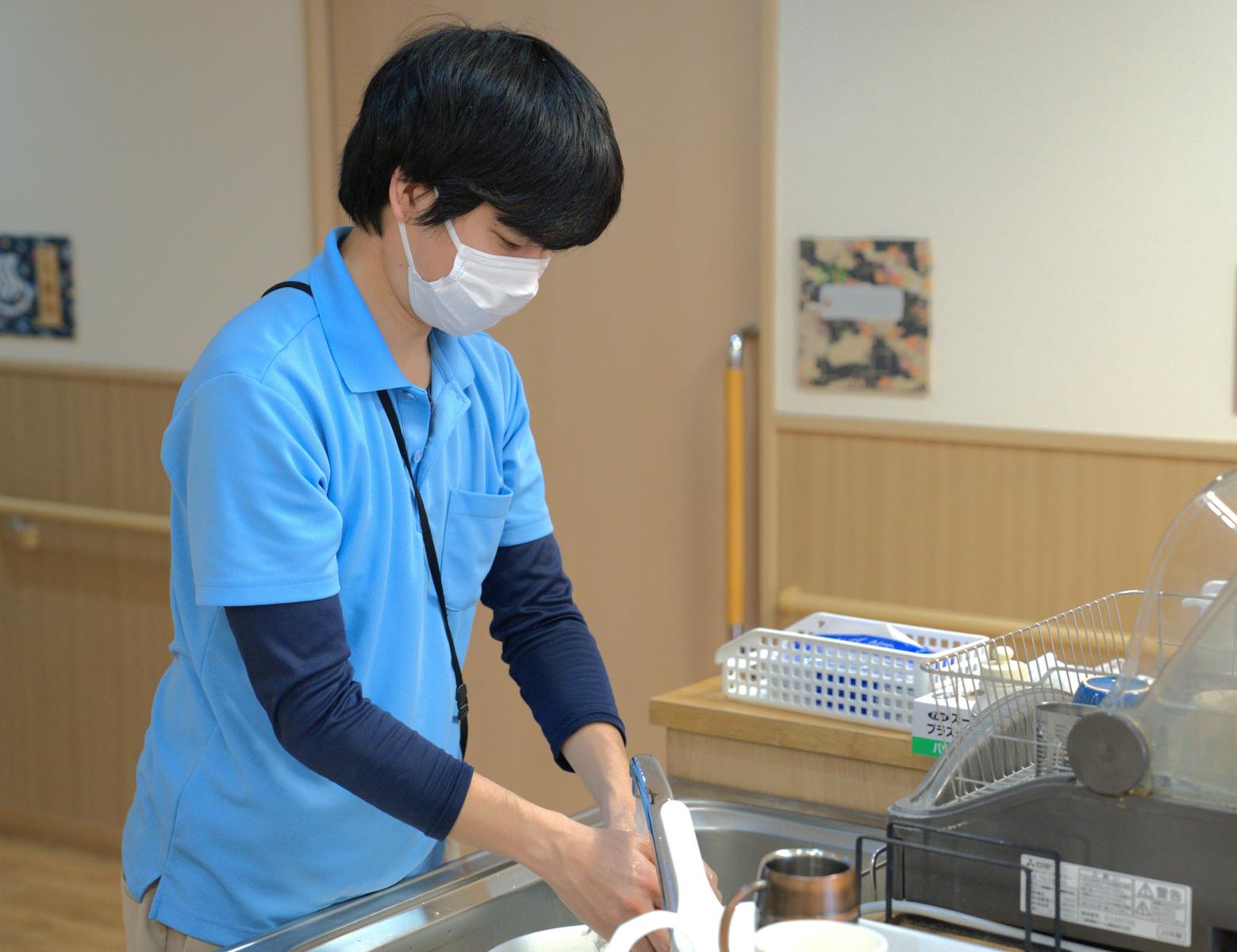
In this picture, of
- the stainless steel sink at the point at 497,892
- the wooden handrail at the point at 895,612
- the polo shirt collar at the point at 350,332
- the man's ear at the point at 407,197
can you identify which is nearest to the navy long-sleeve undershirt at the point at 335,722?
the stainless steel sink at the point at 497,892

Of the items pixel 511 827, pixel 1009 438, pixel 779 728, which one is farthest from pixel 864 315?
pixel 511 827

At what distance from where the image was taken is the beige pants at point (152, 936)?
1.32 m

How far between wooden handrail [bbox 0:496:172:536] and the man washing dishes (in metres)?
2.21

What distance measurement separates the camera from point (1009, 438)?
101 inches

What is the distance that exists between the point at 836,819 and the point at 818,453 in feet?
4.75

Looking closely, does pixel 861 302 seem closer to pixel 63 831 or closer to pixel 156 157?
pixel 156 157

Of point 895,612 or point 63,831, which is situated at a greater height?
point 895,612

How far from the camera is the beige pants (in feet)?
4.33

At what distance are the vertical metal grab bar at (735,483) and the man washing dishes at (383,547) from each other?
1336mm

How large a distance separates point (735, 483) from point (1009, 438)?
0.56m

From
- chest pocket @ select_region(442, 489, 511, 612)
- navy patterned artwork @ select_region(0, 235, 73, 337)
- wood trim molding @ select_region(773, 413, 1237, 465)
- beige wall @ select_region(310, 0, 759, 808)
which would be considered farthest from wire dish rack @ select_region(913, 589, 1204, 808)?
navy patterned artwork @ select_region(0, 235, 73, 337)

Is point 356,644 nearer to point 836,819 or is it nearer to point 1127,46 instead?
point 836,819

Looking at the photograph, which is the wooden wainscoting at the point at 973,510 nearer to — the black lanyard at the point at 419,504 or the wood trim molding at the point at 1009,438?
the wood trim molding at the point at 1009,438

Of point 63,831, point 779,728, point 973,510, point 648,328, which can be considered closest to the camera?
point 779,728
